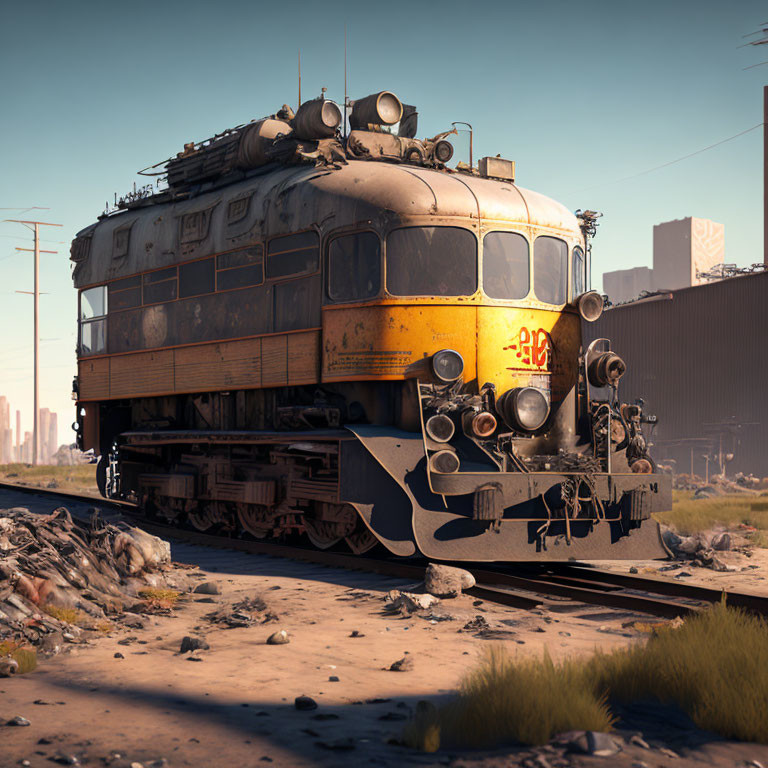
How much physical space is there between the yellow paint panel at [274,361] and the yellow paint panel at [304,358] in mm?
119

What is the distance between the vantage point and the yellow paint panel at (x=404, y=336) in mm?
10352

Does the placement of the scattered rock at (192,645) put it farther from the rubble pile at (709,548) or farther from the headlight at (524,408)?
the rubble pile at (709,548)

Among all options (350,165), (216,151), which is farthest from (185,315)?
(350,165)

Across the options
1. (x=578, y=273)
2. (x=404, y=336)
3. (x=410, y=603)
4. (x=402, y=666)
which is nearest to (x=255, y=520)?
(x=404, y=336)

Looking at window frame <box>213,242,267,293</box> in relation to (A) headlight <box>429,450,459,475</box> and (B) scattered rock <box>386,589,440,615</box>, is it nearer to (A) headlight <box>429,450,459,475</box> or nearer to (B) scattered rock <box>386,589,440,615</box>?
(A) headlight <box>429,450,459,475</box>

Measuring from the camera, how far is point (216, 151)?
45.6 feet

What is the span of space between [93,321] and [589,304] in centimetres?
898

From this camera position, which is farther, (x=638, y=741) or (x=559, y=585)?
(x=559, y=585)

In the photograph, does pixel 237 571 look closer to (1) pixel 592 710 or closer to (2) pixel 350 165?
(2) pixel 350 165

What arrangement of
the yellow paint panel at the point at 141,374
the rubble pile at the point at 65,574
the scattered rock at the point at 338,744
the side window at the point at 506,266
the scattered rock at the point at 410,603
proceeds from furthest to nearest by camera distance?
1. the yellow paint panel at the point at 141,374
2. the side window at the point at 506,266
3. the scattered rock at the point at 410,603
4. the rubble pile at the point at 65,574
5. the scattered rock at the point at 338,744

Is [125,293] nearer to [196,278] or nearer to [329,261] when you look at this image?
[196,278]

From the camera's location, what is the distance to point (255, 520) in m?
12.7

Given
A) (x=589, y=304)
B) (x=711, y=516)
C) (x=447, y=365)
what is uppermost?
(x=589, y=304)

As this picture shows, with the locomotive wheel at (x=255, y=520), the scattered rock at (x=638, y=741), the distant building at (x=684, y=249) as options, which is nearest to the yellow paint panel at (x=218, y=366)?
the locomotive wheel at (x=255, y=520)
